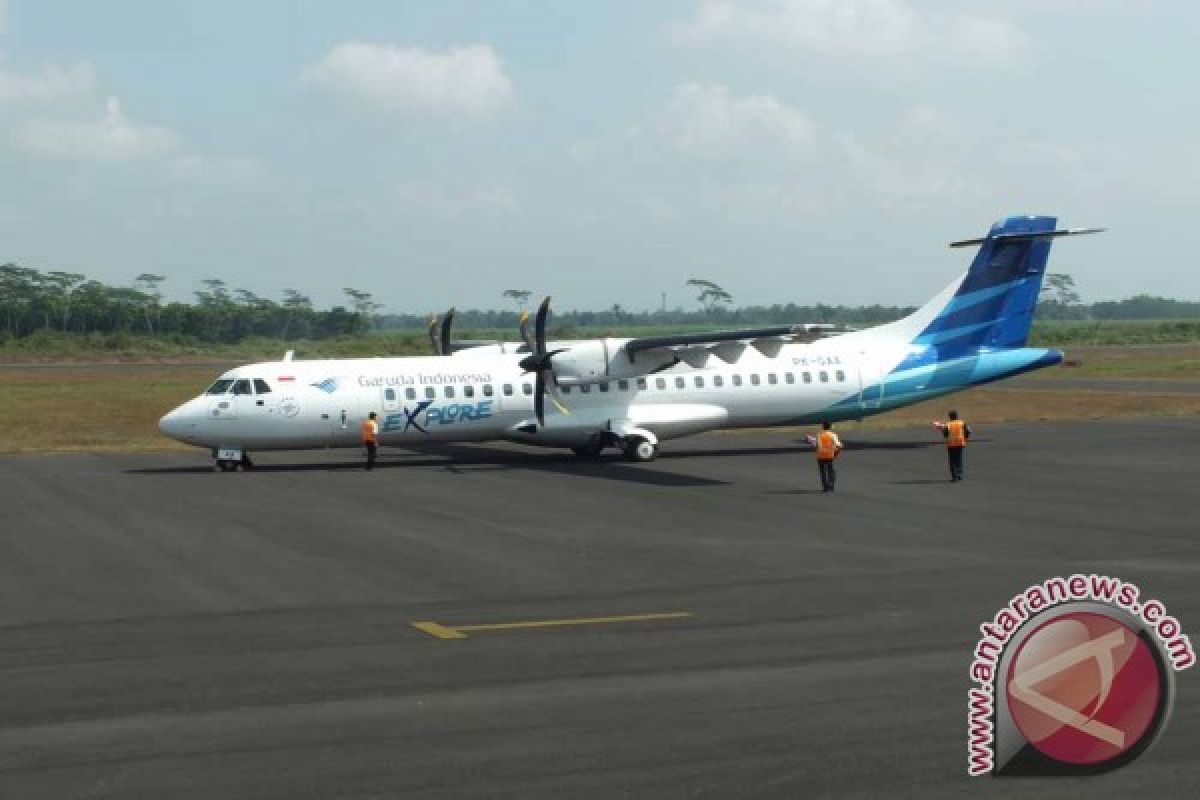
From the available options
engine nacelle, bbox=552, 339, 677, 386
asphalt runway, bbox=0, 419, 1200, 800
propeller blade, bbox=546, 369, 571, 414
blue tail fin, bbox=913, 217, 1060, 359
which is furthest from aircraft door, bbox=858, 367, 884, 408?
propeller blade, bbox=546, 369, 571, 414

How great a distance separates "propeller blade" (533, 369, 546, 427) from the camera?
119 ft

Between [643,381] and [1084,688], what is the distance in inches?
1152

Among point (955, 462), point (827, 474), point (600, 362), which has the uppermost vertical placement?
point (600, 362)

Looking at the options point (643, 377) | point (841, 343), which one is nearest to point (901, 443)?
point (841, 343)

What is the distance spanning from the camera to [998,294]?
134 feet

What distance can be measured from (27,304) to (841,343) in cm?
14393

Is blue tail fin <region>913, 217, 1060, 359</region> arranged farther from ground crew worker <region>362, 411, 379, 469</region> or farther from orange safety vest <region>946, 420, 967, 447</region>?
ground crew worker <region>362, 411, 379, 469</region>

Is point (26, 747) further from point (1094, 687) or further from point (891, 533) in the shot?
point (891, 533)

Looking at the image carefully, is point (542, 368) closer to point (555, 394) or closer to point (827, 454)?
point (555, 394)

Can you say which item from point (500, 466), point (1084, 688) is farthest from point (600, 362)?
point (1084, 688)

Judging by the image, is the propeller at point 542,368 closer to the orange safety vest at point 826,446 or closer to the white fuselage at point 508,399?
the white fuselage at point 508,399

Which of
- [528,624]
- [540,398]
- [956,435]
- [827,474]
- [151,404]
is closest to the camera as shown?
[528,624]

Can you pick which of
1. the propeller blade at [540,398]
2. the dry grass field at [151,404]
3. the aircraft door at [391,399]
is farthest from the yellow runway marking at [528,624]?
the dry grass field at [151,404]

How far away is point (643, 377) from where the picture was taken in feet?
125
